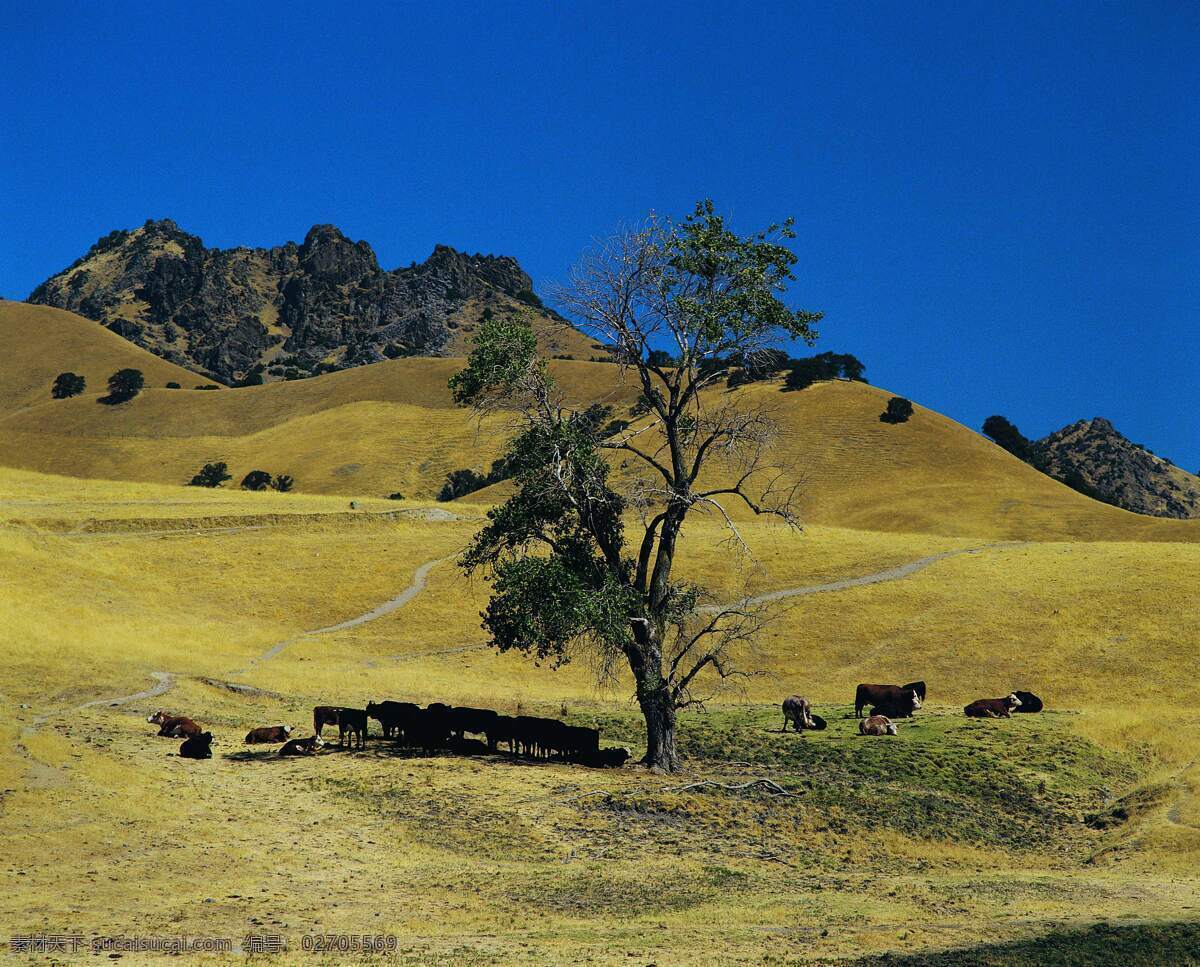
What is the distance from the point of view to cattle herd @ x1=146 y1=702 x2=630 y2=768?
3497cm

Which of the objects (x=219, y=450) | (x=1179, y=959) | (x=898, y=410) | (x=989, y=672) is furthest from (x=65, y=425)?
(x=1179, y=959)

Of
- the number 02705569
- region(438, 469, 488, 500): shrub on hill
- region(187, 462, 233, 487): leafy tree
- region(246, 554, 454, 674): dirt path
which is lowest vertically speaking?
the number 02705569

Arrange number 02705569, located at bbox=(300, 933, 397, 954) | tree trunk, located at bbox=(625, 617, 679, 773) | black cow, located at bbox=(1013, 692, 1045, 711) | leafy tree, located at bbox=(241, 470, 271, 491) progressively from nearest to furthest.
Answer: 1. number 02705569, located at bbox=(300, 933, 397, 954)
2. tree trunk, located at bbox=(625, 617, 679, 773)
3. black cow, located at bbox=(1013, 692, 1045, 711)
4. leafy tree, located at bbox=(241, 470, 271, 491)

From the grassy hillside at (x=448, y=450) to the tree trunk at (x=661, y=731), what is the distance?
67.2 meters

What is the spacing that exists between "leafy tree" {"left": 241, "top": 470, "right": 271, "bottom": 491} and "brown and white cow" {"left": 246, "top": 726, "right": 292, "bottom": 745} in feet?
377

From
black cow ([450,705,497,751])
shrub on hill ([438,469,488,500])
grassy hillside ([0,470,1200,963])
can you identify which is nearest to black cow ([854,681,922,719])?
grassy hillside ([0,470,1200,963])

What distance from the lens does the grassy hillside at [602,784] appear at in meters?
20.9

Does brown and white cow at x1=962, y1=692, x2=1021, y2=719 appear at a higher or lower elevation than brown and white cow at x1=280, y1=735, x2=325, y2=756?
higher

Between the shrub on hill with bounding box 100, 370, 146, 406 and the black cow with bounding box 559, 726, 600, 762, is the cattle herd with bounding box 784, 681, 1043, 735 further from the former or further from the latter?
the shrub on hill with bounding box 100, 370, 146, 406

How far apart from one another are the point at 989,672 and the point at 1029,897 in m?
31.0

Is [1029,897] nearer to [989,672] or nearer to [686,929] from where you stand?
[686,929]

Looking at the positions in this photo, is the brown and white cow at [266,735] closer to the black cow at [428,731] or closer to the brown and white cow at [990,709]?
the black cow at [428,731]

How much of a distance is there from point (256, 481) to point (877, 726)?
121 meters

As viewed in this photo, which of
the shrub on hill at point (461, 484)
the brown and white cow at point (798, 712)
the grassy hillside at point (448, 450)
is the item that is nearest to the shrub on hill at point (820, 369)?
the grassy hillside at point (448, 450)
